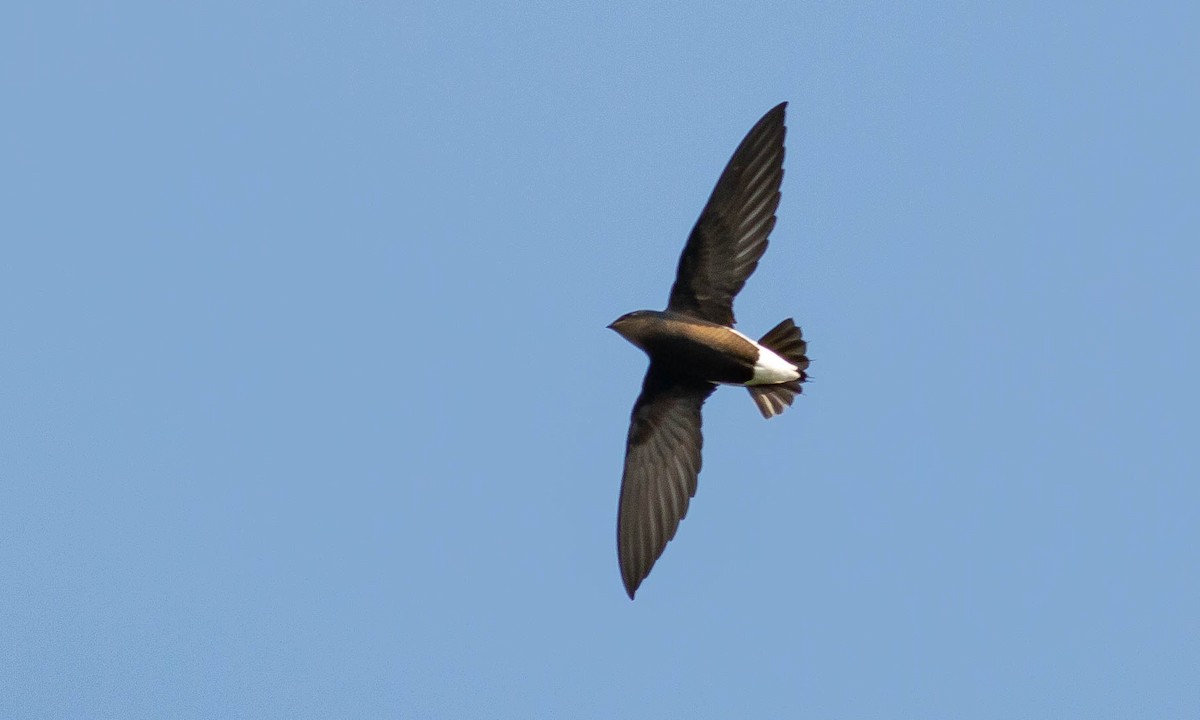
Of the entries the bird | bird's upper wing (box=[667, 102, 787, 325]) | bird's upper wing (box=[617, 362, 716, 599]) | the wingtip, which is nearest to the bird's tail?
the bird

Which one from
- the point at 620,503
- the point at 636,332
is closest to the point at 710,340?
the point at 636,332

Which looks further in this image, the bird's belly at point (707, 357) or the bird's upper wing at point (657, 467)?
the bird's upper wing at point (657, 467)

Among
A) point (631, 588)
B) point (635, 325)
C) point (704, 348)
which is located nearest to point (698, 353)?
point (704, 348)

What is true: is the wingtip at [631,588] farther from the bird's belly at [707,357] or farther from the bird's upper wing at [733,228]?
the bird's upper wing at [733,228]

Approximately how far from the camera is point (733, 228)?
31.2 ft

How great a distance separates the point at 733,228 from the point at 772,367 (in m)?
0.70

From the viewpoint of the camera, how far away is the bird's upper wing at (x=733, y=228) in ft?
30.9

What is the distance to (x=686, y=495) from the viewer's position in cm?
973

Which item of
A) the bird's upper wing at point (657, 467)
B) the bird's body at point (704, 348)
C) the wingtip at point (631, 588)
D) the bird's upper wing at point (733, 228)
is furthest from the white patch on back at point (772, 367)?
the wingtip at point (631, 588)

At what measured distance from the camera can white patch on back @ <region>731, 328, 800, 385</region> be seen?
9.37 m

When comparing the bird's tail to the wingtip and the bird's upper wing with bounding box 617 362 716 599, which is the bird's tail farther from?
the wingtip

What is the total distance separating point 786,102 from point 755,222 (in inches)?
23.0

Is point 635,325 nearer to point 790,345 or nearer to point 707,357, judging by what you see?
point 707,357

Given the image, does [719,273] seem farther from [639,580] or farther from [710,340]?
[639,580]
